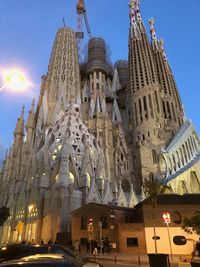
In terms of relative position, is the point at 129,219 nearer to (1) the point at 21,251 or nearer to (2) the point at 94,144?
(1) the point at 21,251

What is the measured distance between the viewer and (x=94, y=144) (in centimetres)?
4822

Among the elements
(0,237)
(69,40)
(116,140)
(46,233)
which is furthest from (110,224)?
(69,40)

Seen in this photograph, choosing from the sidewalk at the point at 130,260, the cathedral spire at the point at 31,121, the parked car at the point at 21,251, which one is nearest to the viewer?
the parked car at the point at 21,251

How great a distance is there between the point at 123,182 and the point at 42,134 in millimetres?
20370

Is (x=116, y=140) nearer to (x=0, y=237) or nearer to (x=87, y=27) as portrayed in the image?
(x=0, y=237)

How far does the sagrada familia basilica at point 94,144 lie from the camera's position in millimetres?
36375

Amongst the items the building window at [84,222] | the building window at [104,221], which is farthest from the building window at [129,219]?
the building window at [84,222]

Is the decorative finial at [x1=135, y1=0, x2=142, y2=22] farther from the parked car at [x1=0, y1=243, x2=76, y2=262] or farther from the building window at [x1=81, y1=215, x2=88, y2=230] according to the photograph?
the parked car at [x1=0, y1=243, x2=76, y2=262]

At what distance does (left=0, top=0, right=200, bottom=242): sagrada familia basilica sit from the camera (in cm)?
3638

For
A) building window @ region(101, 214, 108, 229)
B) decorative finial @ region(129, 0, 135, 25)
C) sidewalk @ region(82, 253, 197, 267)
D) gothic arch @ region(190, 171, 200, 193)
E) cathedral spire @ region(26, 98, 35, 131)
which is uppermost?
decorative finial @ region(129, 0, 135, 25)

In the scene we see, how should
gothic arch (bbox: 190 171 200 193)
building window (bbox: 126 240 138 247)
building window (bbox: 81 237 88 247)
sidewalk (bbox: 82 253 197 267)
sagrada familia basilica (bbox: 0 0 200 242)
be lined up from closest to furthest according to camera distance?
sidewalk (bbox: 82 253 197 267)
building window (bbox: 126 240 138 247)
building window (bbox: 81 237 88 247)
sagrada familia basilica (bbox: 0 0 200 242)
gothic arch (bbox: 190 171 200 193)

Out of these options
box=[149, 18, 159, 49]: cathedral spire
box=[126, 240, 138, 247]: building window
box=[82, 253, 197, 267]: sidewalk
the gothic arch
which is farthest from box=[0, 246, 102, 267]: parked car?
box=[149, 18, 159, 49]: cathedral spire

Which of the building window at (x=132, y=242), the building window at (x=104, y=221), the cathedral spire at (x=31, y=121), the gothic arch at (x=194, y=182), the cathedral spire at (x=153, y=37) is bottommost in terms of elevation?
the building window at (x=132, y=242)

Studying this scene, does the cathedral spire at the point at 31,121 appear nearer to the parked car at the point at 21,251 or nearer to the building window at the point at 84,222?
the building window at the point at 84,222
